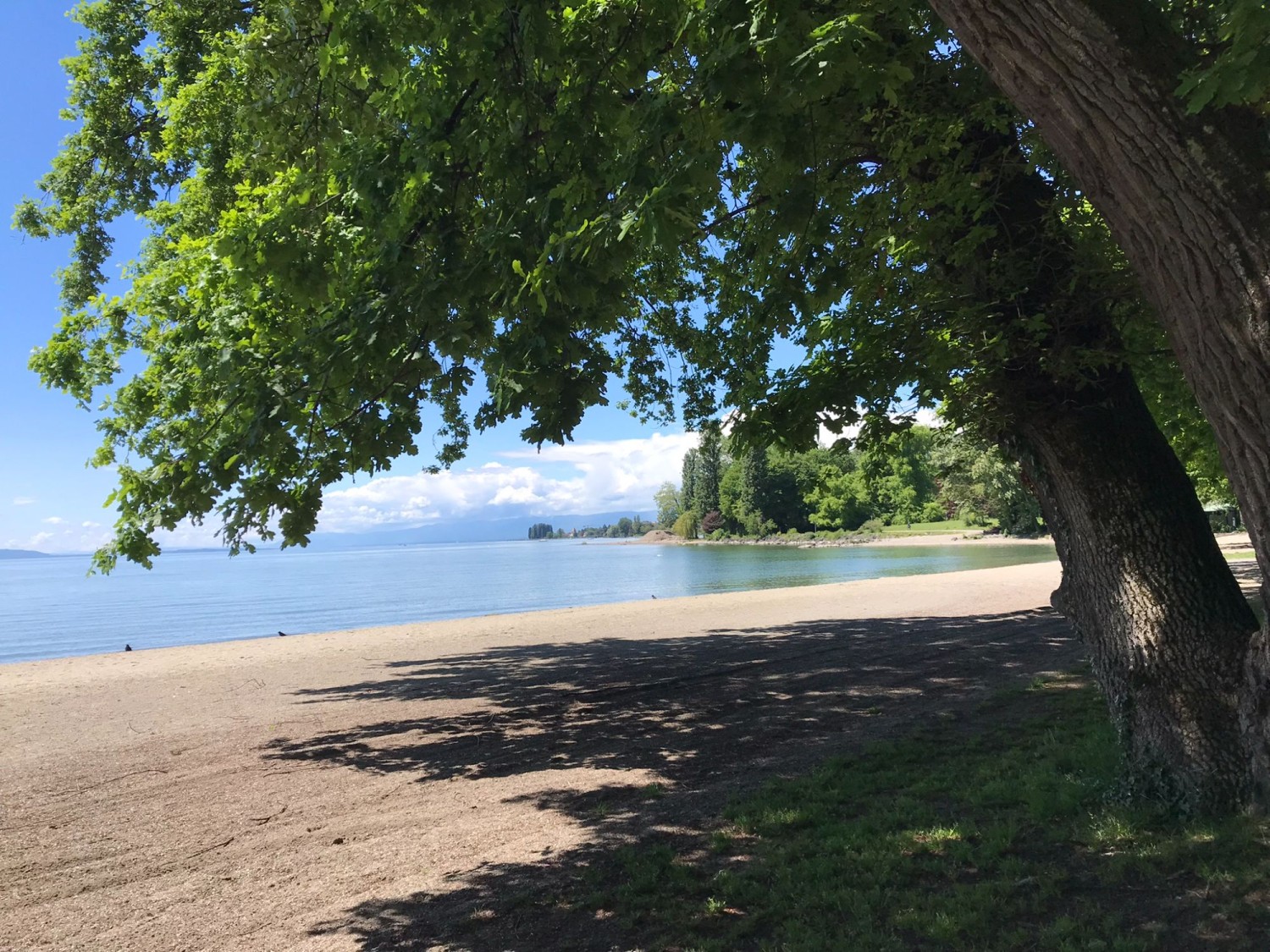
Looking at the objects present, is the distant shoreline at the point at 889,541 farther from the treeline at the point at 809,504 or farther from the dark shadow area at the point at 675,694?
the dark shadow area at the point at 675,694

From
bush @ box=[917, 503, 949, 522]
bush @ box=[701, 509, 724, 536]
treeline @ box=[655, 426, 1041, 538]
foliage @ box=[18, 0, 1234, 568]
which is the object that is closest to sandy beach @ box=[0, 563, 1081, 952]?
foliage @ box=[18, 0, 1234, 568]

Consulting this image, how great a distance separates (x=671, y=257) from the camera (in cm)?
562

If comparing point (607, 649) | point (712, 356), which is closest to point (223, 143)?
point (712, 356)

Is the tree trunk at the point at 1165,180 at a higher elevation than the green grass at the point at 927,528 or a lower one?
higher

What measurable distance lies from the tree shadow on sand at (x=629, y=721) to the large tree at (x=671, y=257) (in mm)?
2571

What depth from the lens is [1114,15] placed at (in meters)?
2.60

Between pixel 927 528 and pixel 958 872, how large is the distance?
11172 cm

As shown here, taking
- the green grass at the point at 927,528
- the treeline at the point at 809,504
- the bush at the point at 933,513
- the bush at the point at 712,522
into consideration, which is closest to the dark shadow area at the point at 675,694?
the treeline at the point at 809,504

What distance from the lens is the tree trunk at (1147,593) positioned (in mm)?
4352

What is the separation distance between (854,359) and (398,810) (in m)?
4.54

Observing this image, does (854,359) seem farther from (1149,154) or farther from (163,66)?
(163,66)

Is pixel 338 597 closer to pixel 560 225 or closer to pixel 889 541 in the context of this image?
pixel 560 225

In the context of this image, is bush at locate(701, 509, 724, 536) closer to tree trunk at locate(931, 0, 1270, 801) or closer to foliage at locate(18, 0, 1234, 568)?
foliage at locate(18, 0, 1234, 568)

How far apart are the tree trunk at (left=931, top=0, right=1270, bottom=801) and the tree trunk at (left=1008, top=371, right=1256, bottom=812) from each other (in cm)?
199
